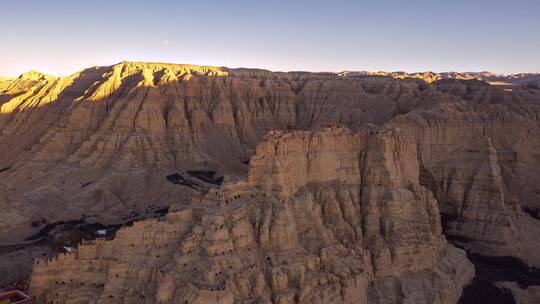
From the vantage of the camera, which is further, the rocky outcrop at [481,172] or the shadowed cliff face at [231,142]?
the shadowed cliff face at [231,142]

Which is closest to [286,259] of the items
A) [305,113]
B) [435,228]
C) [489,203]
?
[435,228]

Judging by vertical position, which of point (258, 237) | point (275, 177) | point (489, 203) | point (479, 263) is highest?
point (275, 177)

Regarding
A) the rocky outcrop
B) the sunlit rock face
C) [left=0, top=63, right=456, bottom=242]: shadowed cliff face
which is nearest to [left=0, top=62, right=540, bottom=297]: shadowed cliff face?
the rocky outcrop

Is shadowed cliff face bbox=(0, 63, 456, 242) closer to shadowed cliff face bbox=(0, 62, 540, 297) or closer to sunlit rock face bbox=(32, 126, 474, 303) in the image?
shadowed cliff face bbox=(0, 62, 540, 297)

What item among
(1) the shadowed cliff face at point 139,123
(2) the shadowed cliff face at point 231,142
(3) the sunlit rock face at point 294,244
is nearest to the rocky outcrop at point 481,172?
(2) the shadowed cliff face at point 231,142

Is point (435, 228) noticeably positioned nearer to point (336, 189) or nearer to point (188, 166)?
point (336, 189)

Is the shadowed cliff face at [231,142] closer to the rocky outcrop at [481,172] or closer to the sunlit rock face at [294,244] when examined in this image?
the rocky outcrop at [481,172]
